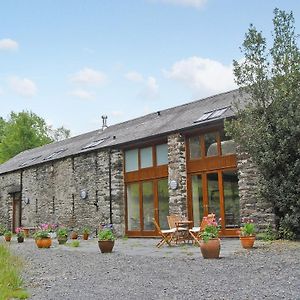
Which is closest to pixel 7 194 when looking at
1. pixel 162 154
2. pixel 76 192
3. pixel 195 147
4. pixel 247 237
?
pixel 76 192

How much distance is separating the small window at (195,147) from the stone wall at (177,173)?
0.91 feet

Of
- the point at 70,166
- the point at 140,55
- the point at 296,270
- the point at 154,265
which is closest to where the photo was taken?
the point at 296,270

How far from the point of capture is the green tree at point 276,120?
11.5 meters

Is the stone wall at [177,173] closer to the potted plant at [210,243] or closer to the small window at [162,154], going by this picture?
the small window at [162,154]

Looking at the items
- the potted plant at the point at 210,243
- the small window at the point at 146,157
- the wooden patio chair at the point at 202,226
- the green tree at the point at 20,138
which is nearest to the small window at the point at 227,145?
the wooden patio chair at the point at 202,226

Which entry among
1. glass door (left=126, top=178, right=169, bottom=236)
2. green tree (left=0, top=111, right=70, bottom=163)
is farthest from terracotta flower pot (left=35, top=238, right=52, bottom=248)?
green tree (left=0, top=111, right=70, bottom=163)

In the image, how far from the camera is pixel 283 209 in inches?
458

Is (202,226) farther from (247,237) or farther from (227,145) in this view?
(227,145)

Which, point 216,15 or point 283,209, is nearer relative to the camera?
point 216,15

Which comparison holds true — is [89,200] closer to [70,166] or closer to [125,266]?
[70,166]

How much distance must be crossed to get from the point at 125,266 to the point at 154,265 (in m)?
0.56

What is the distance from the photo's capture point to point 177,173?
1473 centimetres

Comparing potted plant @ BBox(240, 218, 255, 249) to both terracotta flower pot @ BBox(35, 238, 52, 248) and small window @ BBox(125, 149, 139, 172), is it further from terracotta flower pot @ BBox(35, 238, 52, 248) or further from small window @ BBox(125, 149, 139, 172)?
small window @ BBox(125, 149, 139, 172)

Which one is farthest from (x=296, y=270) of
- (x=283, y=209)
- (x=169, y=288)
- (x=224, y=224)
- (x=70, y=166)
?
(x=70, y=166)
